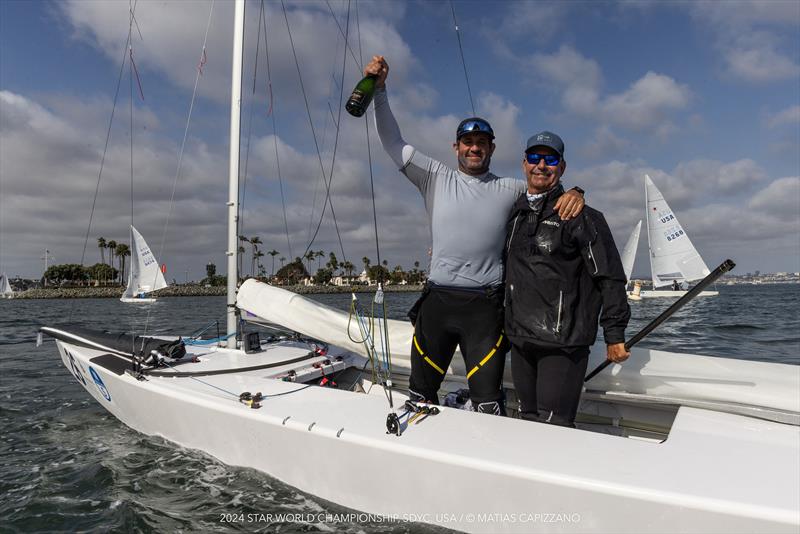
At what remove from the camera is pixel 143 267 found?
Answer: 2817 cm

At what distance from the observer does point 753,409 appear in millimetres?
2365

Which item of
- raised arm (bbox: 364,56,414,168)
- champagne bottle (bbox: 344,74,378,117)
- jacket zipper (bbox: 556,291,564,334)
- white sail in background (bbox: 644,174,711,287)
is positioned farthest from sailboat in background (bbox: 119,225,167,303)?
white sail in background (bbox: 644,174,711,287)

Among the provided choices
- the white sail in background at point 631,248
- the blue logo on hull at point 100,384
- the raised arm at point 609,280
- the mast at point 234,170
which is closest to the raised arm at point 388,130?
the raised arm at point 609,280

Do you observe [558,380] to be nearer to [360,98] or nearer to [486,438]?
[486,438]

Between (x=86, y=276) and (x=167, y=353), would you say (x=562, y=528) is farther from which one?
(x=86, y=276)

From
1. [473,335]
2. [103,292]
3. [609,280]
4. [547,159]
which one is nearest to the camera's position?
[609,280]

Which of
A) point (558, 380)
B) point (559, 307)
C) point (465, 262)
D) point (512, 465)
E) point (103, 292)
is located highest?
point (465, 262)

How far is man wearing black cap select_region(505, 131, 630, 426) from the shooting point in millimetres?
2295

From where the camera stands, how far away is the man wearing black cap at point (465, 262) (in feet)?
8.57

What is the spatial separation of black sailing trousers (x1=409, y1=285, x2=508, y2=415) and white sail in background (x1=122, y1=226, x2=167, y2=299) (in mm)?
27856

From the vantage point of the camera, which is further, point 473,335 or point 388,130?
point 388,130

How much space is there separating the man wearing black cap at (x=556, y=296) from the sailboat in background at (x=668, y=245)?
2792 centimetres

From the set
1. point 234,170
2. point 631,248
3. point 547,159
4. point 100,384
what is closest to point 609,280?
point 547,159

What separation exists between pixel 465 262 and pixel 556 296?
536 millimetres
